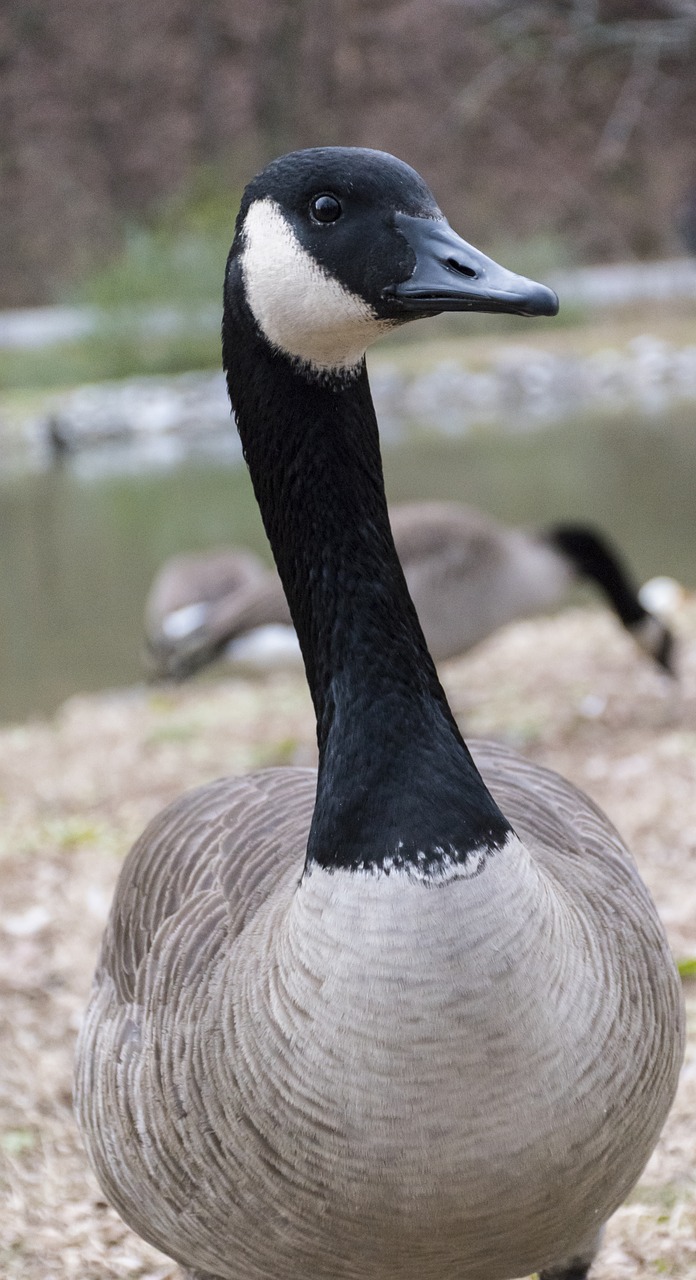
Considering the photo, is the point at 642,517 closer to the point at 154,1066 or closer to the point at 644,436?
the point at 644,436

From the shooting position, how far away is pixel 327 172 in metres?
2.14

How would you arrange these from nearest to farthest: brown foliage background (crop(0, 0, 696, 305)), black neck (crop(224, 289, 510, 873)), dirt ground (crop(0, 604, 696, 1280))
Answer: black neck (crop(224, 289, 510, 873))
dirt ground (crop(0, 604, 696, 1280))
brown foliage background (crop(0, 0, 696, 305))

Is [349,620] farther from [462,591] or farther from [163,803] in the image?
[462,591]

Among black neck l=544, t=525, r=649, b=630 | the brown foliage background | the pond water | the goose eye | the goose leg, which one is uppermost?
the brown foliage background

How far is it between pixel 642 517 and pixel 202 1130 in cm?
1129

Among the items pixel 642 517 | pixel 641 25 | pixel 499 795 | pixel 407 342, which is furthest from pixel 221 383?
pixel 499 795

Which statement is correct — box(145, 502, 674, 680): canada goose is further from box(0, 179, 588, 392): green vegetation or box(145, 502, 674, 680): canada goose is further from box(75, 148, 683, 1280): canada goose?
box(0, 179, 588, 392): green vegetation

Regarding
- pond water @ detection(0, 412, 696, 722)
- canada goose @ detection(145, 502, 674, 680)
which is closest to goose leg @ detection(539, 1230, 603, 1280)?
canada goose @ detection(145, 502, 674, 680)

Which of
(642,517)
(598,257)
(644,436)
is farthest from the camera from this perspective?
(598,257)

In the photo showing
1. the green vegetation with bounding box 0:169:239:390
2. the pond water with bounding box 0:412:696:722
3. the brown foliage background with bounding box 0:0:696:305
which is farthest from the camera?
the brown foliage background with bounding box 0:0:696:305

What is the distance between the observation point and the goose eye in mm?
Result: 2145

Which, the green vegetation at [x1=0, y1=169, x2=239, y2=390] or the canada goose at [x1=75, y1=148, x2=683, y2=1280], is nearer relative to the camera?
the canada goose at [x1=75, y1=148, x2=683, y2=1280]

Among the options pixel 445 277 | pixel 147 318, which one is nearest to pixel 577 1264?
pixel 445 277

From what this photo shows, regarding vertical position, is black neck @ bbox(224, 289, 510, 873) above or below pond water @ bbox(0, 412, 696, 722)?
below
